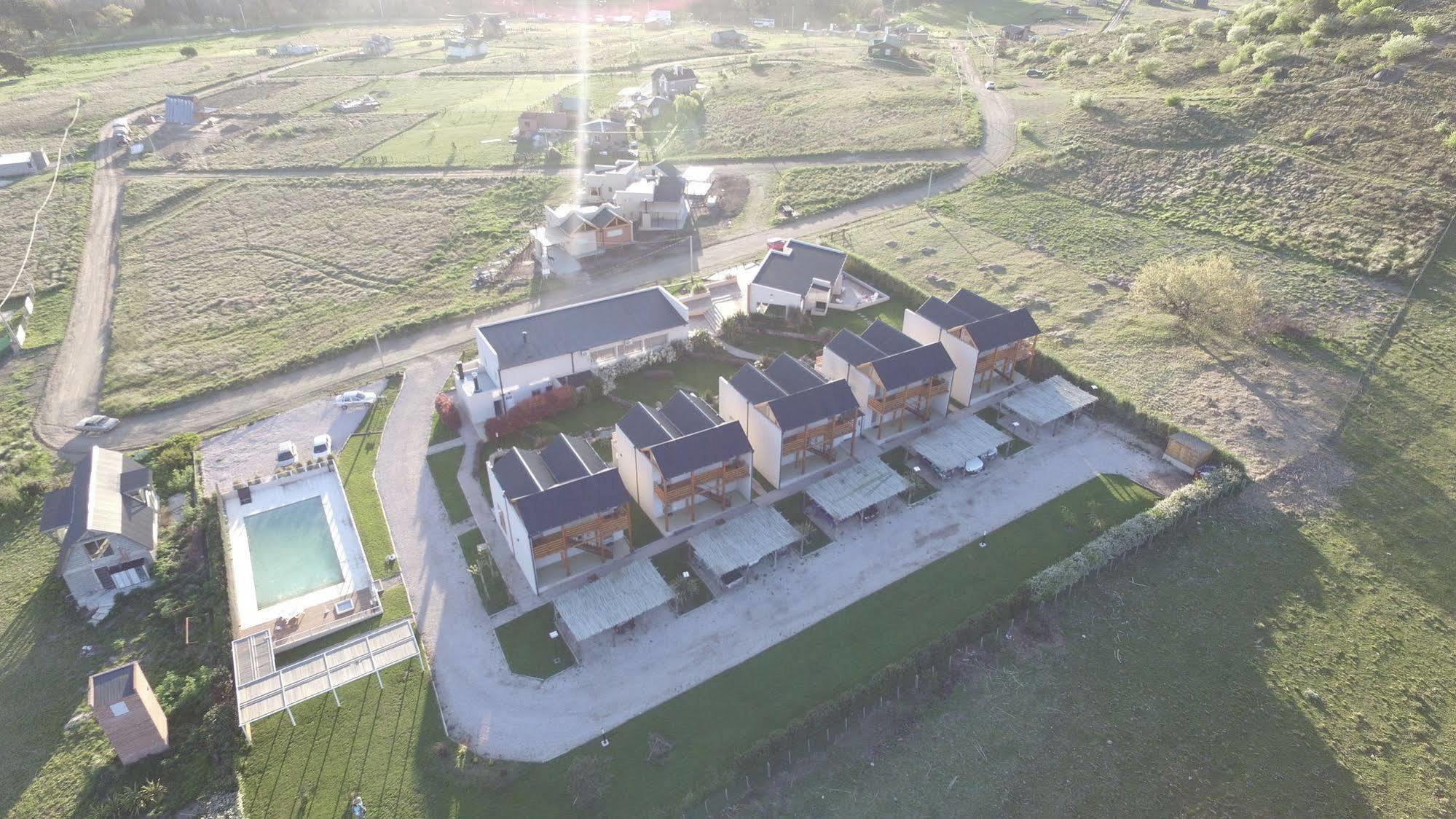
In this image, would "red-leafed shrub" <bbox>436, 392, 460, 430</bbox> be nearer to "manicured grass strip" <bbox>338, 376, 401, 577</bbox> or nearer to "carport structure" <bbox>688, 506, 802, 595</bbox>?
"manicured grass strip" <bbox>338, 376, 401, 577</bbox>

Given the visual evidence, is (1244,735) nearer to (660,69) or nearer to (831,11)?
Answer: (660,69)

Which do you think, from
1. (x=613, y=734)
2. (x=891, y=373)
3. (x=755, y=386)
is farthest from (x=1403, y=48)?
(x=613, y=734)

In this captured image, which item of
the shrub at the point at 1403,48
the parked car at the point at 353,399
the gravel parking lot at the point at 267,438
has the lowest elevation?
the gravel parking lot at the point at 267,438

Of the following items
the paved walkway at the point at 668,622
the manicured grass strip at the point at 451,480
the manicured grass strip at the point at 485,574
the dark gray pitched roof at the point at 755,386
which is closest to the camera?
the paved walkway at the point at 668,622

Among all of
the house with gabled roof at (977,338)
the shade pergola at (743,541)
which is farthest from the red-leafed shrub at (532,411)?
the house with gabled roof at (977,338)

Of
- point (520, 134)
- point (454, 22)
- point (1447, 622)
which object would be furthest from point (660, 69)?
point (1447, 622)

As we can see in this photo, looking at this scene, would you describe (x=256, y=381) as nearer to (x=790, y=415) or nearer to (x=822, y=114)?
(x=790, y=415)

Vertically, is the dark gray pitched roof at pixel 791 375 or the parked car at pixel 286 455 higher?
the dark gray pitched roof at pixel 791 375

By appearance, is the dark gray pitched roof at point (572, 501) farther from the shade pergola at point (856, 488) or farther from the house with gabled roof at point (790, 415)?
the shade pergola at point (856, 488)
